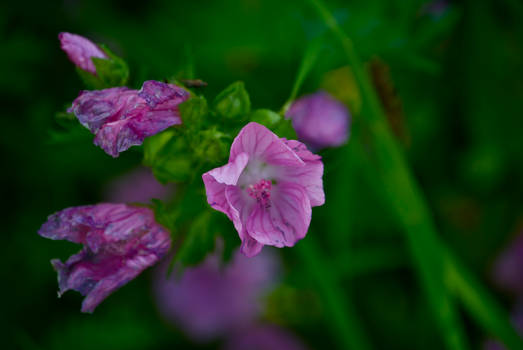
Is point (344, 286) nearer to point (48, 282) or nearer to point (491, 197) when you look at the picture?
point (491, 197)

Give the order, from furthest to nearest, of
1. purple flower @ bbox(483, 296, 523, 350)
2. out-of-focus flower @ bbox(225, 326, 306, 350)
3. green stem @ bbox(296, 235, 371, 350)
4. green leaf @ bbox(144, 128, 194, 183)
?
out-of-focus flower @ bbox(225, 326, 306, 350), purple flower @ bbox(483, 296, 523, 350), green stem @ bbox(296, 235, 371, 350), green leaf @ bbox(144, 128, 194, 183)

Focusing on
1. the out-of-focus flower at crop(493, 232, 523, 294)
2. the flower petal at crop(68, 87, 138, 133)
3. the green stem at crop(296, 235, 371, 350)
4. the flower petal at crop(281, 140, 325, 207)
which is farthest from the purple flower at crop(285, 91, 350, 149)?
the out-of-focus flower at crop(493, 232, 523, 294)

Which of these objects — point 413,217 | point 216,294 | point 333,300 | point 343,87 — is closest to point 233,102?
point 413,217

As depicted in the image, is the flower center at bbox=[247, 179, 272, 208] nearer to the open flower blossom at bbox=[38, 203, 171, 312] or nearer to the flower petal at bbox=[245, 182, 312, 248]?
the flower petal at bbox=[245, 182, 312, 248]

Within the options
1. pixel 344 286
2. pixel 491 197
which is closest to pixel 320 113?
pixel 344 286

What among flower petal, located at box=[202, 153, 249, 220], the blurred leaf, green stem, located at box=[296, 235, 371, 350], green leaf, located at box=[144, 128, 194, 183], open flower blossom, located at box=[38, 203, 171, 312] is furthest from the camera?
the blurred leaf

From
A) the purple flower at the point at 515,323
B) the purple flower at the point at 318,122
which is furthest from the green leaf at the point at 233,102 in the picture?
the purple flower at the point at 515,323
